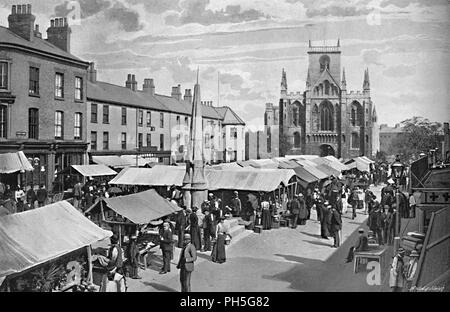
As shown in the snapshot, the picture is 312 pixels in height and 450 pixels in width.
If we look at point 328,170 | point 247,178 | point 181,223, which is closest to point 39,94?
point 181,223

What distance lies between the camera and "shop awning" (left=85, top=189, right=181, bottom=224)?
8.83m

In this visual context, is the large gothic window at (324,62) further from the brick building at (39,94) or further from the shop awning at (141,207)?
the brick building at (39,94)

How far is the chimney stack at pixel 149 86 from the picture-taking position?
8.95 meters

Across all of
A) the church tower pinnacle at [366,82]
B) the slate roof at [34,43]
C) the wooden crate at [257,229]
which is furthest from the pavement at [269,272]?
the slate roof at [34,43]

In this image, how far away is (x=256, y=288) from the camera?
721 centimetres

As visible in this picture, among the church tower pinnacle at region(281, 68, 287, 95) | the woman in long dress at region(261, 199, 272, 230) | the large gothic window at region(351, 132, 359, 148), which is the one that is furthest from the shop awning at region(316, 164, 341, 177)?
the church tower pinnacle at region(281, 68, 287, 95)

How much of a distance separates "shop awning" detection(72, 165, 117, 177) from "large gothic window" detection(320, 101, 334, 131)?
18.0 feet

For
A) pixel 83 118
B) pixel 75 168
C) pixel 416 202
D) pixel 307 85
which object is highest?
pixel 307 85

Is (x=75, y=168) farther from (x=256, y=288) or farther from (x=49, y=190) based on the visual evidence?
(x=256, y=288)

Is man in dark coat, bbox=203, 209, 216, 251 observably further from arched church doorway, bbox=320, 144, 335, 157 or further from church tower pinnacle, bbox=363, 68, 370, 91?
church tower pinnacle, bbox=363, 68, 370, 91

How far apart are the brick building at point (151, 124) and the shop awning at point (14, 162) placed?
164 centimetres

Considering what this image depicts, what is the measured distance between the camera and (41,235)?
6586 mm
